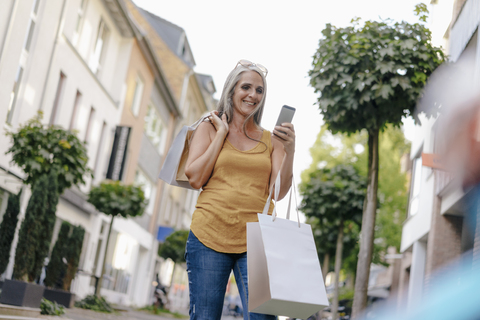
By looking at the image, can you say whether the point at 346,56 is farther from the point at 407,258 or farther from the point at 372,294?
the point at 372,294

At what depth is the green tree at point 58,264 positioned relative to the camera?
45.0ft

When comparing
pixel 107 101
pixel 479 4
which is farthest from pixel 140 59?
pixel 479 4

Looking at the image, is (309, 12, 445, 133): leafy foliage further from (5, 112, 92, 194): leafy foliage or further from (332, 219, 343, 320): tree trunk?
(332, 219, 343, 320): tree trunk

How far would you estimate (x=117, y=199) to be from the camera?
1786 cm

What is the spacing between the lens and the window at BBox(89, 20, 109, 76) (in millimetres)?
22531

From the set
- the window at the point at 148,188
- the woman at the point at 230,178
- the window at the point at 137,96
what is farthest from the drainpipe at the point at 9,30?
the window at the point at 148,188

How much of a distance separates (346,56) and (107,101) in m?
15.4

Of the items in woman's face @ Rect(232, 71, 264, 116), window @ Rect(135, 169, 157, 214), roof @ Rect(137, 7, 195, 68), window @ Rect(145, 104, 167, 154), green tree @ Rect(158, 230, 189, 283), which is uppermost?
roof @ Rect(137, 7, 195, 68)

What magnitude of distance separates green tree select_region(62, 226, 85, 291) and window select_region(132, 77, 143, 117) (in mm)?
13900

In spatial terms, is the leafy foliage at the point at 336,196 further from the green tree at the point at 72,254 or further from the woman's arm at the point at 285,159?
the woman's arm at the point at 285,159

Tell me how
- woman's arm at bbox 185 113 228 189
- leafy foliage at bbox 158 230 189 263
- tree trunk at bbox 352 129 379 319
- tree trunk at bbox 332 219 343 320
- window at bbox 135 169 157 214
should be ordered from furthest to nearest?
1. window at bbox 135 169 157 214
2. leafy foliage at bbox 158 230 189 263
3. tree trunk at bbox 332 219 343 320
4. tree trunk at bbox 352 129 379 319
5. woman's arm at bbox 185 113 228 189

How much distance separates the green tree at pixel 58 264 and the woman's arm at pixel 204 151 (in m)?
11.5

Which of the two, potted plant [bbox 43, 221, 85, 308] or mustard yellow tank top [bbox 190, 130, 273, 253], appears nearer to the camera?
mustard yellow tank top [bbox 190, 130, 273, 253]

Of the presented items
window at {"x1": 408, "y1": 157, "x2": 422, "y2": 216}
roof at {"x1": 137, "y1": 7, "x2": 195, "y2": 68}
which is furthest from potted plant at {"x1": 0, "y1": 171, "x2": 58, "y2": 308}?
roof at {"x1": 137, "y1": 7, "x2": 195, "y2": 68}
